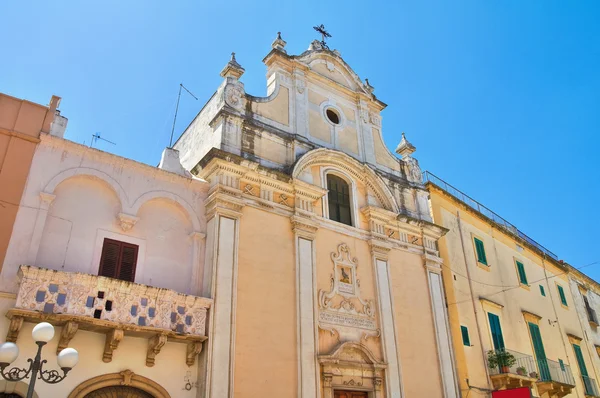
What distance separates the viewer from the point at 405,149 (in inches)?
764

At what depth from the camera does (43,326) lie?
23.5 ft

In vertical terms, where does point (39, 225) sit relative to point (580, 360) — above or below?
above

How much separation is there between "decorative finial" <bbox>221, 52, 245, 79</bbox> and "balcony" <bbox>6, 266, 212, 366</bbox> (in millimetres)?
6908

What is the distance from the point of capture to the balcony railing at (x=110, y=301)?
9336 mm

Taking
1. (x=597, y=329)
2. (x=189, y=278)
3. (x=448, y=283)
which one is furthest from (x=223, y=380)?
(x=597, y=329)

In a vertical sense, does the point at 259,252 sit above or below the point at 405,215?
below

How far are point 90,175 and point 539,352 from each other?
685 inches

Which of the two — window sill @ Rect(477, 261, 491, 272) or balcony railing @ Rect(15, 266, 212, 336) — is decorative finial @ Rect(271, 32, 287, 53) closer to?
balcony railing @ Rect(15, 266, 212, 336)

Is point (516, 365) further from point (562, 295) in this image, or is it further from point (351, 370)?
point (562, 295)

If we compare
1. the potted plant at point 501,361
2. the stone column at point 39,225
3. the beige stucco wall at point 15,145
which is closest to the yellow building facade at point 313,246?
the potted plant at point 501,361

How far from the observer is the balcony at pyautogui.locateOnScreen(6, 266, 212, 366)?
927 cm

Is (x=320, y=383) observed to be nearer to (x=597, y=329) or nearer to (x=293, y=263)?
(x=293, y=263)

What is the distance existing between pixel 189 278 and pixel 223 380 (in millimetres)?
2478

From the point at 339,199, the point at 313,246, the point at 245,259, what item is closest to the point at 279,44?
the point at 339,199
